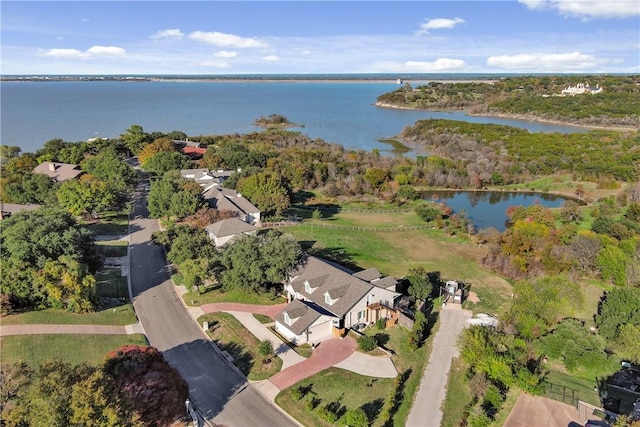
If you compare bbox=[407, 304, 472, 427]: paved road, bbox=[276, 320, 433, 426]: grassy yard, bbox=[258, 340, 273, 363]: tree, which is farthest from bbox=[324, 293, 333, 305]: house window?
bbox=[407, 304, 472, 427]: paved road

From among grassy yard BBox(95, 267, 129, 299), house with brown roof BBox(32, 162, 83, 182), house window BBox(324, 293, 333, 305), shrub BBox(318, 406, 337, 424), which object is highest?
house with brown roof BBox(32, 162, 83, 182)

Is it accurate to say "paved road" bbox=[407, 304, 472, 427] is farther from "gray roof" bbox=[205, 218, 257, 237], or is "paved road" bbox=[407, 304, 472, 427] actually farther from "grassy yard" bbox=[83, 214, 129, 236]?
"grassy yard" bbox=[83, 214, 129, 236]

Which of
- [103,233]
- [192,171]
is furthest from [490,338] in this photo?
[192,171]

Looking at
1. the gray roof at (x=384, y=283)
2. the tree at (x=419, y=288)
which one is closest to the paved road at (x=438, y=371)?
the tree at (x=419, y=288)

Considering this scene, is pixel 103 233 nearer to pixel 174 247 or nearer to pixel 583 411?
pixel 174 247

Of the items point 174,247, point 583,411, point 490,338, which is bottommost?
point 583,411

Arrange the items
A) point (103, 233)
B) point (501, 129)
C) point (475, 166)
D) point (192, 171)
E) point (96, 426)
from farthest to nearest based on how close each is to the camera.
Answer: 1. point (501, 129)
2. point (475, 166)
3. point (192, 171)
4. point (103, 233)
5. point (96, 426)
